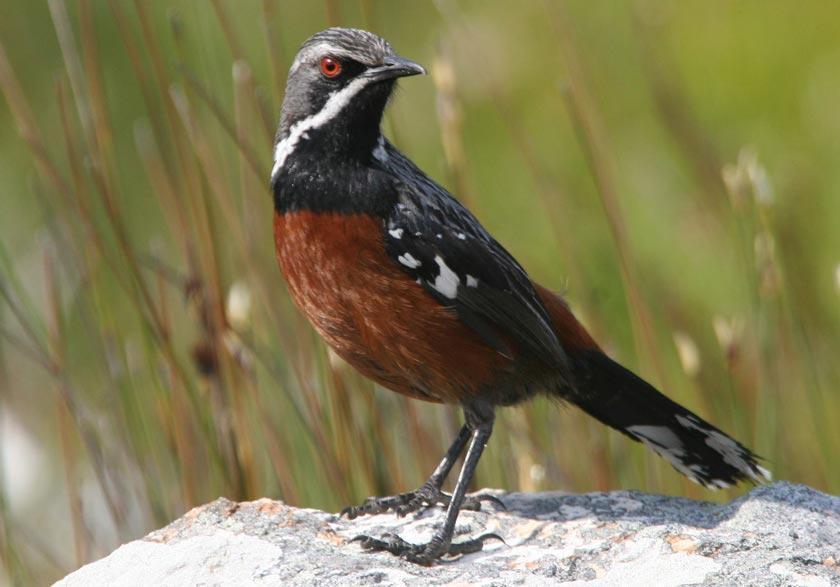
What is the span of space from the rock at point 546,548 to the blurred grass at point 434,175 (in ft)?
2.59

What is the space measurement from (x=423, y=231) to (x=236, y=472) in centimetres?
122

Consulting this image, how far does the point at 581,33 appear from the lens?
32.1 ft

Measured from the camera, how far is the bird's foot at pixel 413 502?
15.0 feet

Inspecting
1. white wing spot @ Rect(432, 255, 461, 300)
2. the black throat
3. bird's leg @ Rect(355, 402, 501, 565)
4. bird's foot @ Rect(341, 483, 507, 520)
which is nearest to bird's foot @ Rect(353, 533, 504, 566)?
bird's leg @ Rect(355, 402, 501, 565)

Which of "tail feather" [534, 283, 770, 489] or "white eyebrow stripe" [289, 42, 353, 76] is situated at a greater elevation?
"white eyebrow stripe" [289, 42, 353, 76]

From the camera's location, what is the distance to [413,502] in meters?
4.69

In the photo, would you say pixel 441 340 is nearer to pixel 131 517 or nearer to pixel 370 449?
pixel 370 449

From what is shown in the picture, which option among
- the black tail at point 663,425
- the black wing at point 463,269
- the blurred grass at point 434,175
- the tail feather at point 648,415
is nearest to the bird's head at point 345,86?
the black wing at point 463,269

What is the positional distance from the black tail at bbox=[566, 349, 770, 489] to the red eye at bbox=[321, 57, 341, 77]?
1.29 metres

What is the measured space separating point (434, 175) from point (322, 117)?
4415 millimetres

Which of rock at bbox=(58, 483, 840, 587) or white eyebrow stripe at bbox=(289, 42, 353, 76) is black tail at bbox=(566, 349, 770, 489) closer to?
rock at bbox=(58, 483, 840, 587)

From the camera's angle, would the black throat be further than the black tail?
No

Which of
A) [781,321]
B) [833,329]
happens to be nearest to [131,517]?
[781,321]

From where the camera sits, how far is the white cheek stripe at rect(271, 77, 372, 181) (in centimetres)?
462
